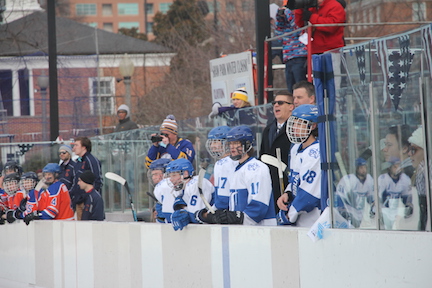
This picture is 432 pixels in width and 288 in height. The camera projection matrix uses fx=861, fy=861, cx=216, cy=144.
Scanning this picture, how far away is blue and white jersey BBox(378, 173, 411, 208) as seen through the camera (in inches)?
205

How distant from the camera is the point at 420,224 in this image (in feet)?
16.6

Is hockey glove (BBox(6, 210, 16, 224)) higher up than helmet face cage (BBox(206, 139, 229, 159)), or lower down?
lower down

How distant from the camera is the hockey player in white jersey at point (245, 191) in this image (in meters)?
7.22

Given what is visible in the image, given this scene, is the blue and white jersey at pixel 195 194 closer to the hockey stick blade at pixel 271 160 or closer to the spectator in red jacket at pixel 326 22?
the hockey stick blade at pixel 271 160

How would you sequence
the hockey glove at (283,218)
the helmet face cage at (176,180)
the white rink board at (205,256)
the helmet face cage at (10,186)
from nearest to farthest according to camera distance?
1. the white rink board at (205,256)
2. the hockey glove at (283,218)
3. the helmet face cage at (176,180)
4. the helmet face cage at (10,186)

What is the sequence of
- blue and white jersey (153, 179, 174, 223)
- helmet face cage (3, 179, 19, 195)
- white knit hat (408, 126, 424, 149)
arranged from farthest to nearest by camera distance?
helmet face cage (3, 179, 19, 195) → blue and white jersey (153, 179, 174, 223) → white knit hat (408, 126, 424, 149)

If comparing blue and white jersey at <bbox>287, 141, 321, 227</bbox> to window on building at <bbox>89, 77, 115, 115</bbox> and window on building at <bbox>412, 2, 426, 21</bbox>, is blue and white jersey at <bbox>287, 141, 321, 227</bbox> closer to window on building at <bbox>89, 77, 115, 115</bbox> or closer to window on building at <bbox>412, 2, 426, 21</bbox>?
window on building at <bbox>412, 2, 426, 21</bbox>

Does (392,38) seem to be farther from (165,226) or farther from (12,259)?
(12,259)

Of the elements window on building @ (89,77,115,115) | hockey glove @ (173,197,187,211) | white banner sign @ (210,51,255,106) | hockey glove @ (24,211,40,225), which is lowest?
hockey glove @ (24,211,40,225)

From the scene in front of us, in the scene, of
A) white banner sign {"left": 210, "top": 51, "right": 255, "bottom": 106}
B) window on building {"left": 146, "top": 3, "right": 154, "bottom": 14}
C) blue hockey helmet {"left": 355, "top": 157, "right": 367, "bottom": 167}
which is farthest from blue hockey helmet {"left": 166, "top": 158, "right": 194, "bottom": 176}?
window on building {"left": 146, "top": 3, "right": 154, "bottom": 14}

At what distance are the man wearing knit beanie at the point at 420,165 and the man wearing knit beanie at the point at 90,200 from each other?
671 centimetres

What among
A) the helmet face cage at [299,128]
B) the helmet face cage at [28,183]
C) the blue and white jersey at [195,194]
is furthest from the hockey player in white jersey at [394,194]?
the helmet face cage at [28,183]

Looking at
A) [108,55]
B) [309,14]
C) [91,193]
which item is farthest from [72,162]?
[108,55]

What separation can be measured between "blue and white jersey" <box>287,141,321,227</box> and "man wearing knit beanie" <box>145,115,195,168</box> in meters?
4.04
